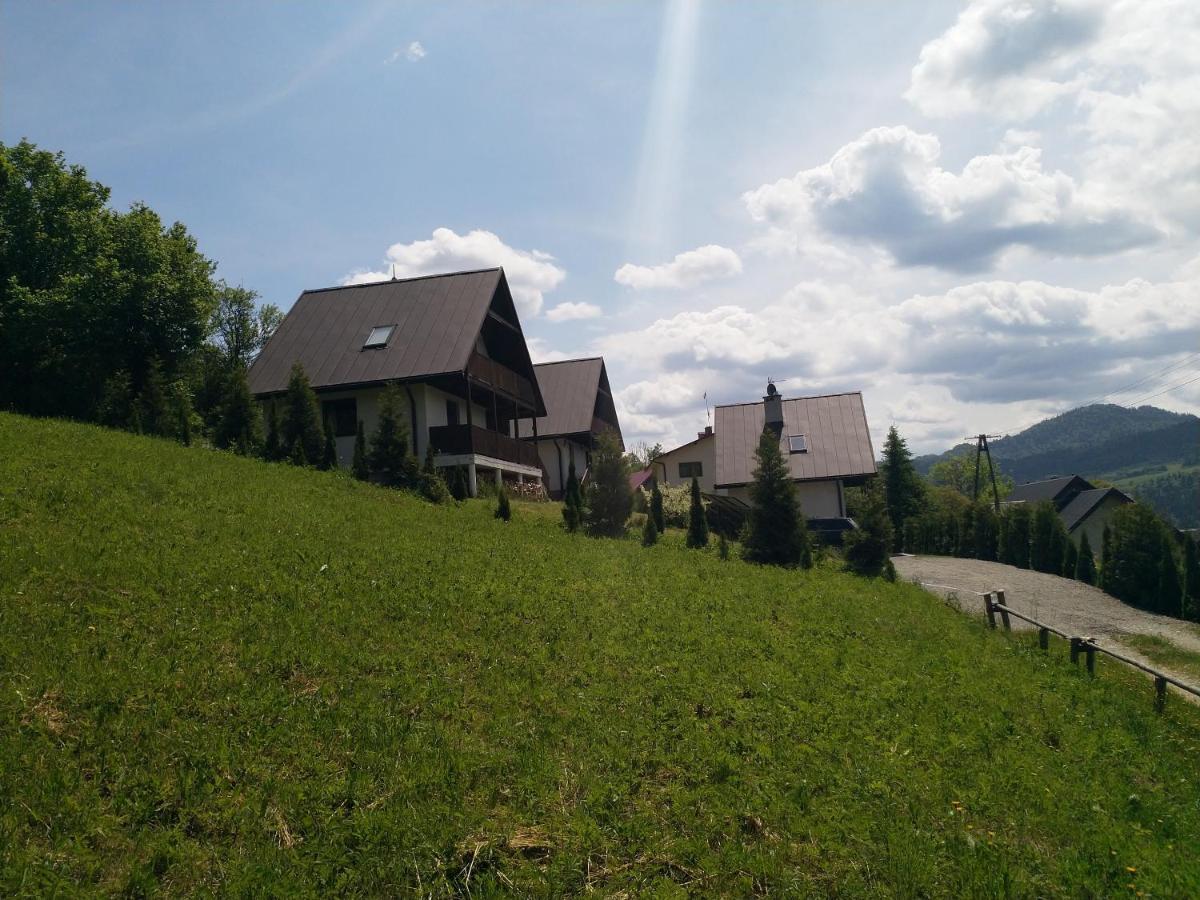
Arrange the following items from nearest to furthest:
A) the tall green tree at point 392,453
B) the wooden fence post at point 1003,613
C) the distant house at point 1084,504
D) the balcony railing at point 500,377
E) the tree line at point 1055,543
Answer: the wooden fence post at point 1003,613 → the tall green tree at point 392,453 → the tree line at point 1055,543 → the balcony railing at point 500,377 → the distant house at point 1084,504

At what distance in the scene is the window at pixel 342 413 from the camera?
25172mm

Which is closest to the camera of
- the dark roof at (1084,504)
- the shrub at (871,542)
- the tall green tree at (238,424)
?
the shrub at (871,542)

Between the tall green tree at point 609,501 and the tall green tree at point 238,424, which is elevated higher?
the tall green tree at point 238,424

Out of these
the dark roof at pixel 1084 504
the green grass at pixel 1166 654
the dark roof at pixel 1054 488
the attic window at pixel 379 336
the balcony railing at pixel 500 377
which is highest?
the attic window at pixel 379 336

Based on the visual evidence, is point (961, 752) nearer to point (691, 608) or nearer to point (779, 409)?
point (691, 608)

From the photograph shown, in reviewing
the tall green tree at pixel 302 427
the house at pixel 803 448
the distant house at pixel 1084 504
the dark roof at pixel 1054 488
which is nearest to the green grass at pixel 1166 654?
the house at pixel 803 448

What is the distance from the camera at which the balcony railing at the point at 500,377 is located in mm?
25625

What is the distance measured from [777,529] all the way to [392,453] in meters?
9.91

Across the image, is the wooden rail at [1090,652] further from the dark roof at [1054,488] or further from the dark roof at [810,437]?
the dark roof at [1054,488]

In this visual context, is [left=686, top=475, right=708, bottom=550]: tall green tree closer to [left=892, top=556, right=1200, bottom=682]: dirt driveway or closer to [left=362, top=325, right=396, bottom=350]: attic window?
[left=892, top=556, right=1200, bottom=682]: dirt driveway

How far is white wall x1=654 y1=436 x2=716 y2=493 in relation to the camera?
42656 mm

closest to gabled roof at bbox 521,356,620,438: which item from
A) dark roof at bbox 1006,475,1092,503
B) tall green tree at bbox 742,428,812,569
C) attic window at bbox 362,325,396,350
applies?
attic window at bbox 362,325,396,350

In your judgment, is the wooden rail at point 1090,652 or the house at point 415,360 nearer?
the wooden rail at point 1090,652

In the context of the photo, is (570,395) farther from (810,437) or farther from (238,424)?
(238,424)
